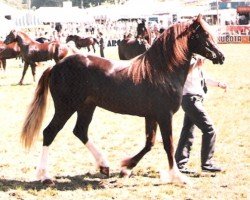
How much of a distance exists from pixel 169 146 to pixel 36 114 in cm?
184

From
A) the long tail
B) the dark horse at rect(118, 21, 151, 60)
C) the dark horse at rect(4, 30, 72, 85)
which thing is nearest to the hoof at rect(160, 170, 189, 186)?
the long tail

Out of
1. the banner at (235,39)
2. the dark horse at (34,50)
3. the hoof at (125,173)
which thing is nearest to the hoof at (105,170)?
the hoof at (125,173)

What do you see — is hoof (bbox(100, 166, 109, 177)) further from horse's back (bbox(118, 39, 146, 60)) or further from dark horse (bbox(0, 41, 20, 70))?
dark horse (bbox(0, 41, 20, 70))

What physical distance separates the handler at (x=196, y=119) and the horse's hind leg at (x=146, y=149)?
1.70 ft

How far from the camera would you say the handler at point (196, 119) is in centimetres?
655

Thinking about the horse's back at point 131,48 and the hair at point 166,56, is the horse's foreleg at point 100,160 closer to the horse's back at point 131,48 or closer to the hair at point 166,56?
the hair at point 166,56

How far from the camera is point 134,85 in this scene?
20.1 feet

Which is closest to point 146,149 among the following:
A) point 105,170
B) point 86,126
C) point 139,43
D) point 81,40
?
point 105,170

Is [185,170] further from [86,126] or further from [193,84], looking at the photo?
[86,126]

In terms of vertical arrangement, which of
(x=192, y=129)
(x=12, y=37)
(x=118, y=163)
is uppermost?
(x=12, y=37)

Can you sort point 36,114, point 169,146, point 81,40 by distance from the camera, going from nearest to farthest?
point 169,146 < point 36,114 < point 81,40

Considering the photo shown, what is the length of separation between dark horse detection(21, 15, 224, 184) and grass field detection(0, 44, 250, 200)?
1.01 feet

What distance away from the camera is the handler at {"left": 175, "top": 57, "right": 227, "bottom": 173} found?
21.5 ft

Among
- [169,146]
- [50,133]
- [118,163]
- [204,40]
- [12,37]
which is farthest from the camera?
[12,37]
